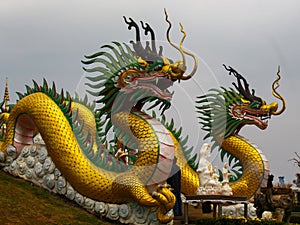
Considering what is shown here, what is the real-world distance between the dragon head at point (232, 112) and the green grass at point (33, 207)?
5458 mm

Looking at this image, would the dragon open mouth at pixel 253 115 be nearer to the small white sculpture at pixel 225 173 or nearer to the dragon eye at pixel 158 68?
the small white sculpture at pixel 225 173

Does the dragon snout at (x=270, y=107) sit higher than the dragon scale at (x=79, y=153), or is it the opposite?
the dragon snout at (x=270, y=107)

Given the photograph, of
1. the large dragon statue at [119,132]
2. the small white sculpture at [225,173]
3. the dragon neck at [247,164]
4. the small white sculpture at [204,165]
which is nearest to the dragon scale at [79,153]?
the large dragon statue at [119,132]

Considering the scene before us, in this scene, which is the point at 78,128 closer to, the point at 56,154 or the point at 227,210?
the point at 56,154

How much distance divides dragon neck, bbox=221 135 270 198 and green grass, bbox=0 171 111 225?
4.92 metres

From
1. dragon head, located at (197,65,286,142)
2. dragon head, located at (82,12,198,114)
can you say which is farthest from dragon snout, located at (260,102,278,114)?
dragon head, located at (82,12,198,114)

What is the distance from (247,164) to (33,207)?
21.5 feet

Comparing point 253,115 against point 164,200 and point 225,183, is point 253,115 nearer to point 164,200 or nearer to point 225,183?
point 225,183

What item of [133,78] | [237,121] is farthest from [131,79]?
[237,121]

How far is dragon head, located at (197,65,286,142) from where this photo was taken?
15398mm

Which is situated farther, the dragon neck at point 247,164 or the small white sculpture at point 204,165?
the dragon neck at point 247,164

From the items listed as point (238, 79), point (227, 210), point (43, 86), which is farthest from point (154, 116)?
point (238, 79)

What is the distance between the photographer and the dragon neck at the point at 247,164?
568 inches

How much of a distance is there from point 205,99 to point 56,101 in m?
4.91
